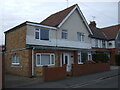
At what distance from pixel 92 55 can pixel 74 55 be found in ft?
16.7

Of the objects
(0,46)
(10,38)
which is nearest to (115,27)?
(10,38)

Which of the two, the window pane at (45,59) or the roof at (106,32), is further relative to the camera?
the roof at (106,32)

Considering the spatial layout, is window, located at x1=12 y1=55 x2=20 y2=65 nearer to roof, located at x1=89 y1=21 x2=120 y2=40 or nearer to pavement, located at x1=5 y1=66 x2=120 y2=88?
pavement, located at x1=5 y1=66 x2=120 y2=88

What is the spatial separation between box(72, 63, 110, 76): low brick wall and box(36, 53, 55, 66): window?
3.24m

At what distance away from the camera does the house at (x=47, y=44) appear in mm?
16495

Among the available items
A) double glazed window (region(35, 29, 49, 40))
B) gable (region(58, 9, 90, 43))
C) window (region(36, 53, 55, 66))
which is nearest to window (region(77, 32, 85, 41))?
gable (region(58, 9, 90, 43))

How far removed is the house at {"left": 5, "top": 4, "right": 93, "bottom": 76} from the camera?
1650 centimetres

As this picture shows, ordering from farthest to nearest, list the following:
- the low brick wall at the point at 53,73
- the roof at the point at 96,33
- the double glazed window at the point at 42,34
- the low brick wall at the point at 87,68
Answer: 1. the roof at the point at 96,33
2. the double glazed window at the point at 42,34
3. the low brick wall at the point at 87,68
4. the low brick wall at the point at 53,73

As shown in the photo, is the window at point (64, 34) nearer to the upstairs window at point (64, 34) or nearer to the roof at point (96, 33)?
the upstairs window at point (64, 34)

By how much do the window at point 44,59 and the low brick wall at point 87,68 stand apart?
324 centimetres

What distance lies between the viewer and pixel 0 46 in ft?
38.7

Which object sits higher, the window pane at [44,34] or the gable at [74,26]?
the gable at [74,26]

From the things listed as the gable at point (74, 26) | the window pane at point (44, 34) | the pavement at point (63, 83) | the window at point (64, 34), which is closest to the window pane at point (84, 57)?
the gable at point (74, 26)

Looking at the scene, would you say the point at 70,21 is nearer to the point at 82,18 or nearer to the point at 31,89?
the point at 82,18
